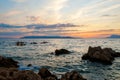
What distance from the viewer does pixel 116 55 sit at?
54.4 m

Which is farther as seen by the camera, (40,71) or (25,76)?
(40,71)

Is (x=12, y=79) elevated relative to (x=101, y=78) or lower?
elevated

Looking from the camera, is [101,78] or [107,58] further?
[107,58]

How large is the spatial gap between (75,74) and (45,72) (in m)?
5.46

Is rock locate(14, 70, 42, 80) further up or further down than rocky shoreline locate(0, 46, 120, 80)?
further up

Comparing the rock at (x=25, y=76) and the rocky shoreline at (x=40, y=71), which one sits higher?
the rock at (x=25, y=76)

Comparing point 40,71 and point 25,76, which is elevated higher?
point 25,76

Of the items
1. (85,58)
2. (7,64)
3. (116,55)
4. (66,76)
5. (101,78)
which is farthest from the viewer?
(116,55)

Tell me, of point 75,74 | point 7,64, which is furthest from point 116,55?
point 75,74

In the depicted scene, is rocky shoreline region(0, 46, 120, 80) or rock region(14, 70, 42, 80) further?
rocky shoreline region(0, 46, 120, 80)

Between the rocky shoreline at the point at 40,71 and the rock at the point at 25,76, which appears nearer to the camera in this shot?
the rock at the point at 25,76

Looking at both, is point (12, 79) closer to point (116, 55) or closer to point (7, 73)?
point (7, 73)

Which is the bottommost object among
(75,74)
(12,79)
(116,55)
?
(116,55)

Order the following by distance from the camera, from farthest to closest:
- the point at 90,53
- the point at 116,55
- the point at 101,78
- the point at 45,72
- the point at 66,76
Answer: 1. the point at 116,55
2. the point at 90,53
3. the point at 101,78
4. the point at 45,72
5. the point at 66,76
